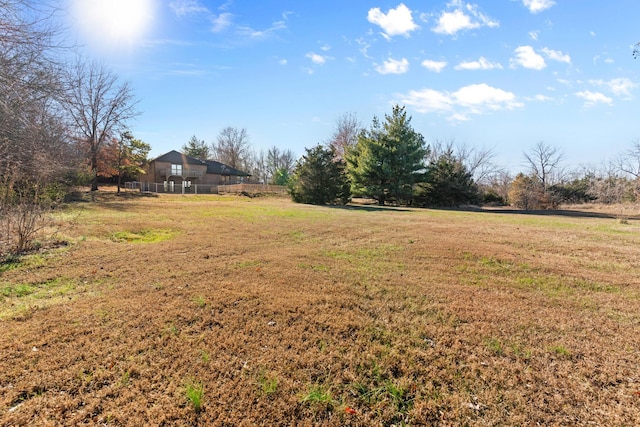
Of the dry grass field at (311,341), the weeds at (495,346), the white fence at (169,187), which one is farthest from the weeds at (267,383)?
the white fence at (169,187)

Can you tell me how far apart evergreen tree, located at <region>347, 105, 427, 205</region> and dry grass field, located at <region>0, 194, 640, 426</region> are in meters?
20.4

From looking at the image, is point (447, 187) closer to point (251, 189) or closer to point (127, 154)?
point (251, 189)

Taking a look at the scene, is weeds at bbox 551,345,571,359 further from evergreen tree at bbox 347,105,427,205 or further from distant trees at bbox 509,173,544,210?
distant trees at bbox 509,173,544,210

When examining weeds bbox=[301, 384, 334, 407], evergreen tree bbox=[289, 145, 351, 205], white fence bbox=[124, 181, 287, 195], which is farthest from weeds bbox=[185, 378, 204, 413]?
white fence bbox=[124, 181, 287, 195]

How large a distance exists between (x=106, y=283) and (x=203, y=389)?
3.04 meters

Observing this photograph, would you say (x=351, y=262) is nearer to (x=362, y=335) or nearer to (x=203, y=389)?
(x=362, y=335)

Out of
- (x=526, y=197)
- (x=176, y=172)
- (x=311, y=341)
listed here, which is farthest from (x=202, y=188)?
(x=311, y=341)

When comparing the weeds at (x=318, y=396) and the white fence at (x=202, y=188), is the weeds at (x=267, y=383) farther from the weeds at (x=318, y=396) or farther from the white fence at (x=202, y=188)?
the white fence at (x=202, y=188)

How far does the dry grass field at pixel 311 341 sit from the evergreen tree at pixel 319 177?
17679 mm

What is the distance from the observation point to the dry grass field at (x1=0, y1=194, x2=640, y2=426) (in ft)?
7.13

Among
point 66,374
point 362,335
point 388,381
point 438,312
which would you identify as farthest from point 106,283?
point 438,312

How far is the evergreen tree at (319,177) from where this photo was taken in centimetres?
2336

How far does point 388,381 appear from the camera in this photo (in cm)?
250

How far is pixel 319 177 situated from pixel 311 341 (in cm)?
2088
